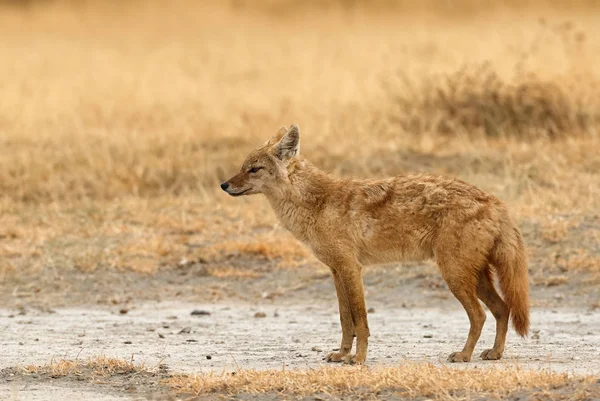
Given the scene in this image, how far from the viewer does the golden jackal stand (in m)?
7.90

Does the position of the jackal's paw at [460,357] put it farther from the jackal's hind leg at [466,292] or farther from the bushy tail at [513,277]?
the bushy tail at [513,277]

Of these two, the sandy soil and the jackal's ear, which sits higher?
the jackal's ear

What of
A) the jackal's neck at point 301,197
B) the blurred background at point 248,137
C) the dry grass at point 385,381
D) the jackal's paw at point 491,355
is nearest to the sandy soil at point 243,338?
the jackal's paw at point 491,355

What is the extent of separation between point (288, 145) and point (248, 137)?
26.0 ft

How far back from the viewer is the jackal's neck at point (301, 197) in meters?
8.40

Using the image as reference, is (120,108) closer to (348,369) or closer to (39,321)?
(39,321)

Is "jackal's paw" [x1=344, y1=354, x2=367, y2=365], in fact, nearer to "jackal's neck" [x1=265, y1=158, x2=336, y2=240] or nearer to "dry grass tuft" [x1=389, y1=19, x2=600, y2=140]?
"jackal's neck" [x1=265, y1=158, x2=336, y2=240]

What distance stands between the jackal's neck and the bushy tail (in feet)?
4.30

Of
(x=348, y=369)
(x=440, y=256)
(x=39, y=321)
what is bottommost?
(x=39, y=321)

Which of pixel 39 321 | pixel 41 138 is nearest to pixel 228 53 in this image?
pixel 41 138

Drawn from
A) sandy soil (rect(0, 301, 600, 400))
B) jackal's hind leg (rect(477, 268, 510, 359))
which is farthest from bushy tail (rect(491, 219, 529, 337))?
sandy soil (rect(0, 301, 600, 400))

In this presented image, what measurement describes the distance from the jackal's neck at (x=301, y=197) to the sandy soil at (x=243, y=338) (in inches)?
37.3

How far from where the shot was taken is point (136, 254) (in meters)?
12.1

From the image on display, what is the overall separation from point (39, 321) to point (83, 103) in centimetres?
982
